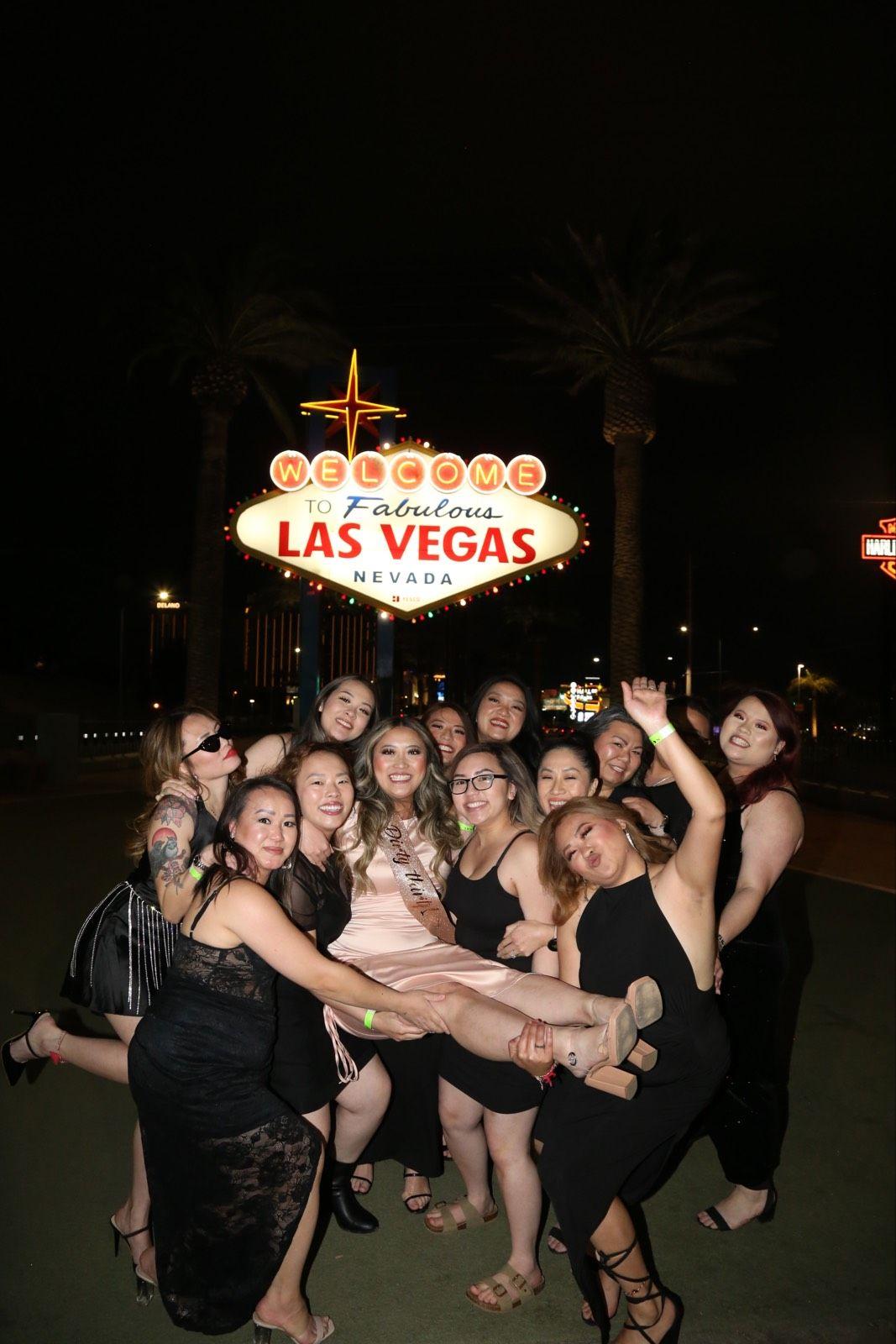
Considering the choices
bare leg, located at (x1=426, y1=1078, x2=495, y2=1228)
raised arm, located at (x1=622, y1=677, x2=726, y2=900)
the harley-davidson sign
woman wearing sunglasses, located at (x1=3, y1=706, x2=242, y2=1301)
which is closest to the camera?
raised arm, located at (x1=622, y1=677, x2=726, y2=900)

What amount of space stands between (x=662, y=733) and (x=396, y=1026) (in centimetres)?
124

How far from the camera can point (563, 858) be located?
3.22m

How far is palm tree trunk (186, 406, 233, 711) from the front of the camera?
58.4 feet

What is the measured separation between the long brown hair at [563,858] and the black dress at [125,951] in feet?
3.82

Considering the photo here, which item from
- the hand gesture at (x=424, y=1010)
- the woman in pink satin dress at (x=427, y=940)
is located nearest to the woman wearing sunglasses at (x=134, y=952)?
the woman in pink satin dress at (x=427, y=940)

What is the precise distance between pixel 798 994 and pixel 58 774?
1787cm

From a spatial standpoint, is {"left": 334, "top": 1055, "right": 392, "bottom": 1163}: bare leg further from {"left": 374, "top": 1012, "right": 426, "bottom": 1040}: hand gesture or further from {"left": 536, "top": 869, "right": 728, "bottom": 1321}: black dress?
{"left": 536, "top": 869, "right": 728, "bottom": 1321}: black dress

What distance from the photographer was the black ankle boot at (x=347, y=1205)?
12.7ft

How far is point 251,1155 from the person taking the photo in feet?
9.63

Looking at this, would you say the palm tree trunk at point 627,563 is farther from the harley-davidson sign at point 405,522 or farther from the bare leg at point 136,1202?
the bare leg at point 136,1202

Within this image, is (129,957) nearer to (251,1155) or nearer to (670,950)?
(251,1155)

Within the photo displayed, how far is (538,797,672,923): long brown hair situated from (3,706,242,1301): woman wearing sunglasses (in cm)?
110

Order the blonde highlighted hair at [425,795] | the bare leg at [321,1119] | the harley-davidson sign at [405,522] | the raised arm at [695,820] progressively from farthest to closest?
the harley-davidson sign at [405,522], the blonde highlighted hair at [425,795], the bare leg at [321,1119], the raised arm at [695,820]

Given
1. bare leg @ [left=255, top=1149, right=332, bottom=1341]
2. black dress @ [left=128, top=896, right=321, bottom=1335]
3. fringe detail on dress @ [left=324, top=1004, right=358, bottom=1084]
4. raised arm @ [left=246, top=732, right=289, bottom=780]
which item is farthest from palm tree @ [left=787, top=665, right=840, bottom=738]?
black dress @ [left=128, top=896, right=321, bottom=1335]
